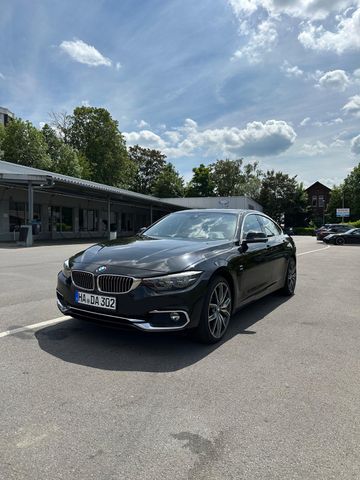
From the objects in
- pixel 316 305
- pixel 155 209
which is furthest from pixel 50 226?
pixel 316 305

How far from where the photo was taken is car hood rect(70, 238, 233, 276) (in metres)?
4.16

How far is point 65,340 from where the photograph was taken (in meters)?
4.55

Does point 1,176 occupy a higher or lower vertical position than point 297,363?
higher

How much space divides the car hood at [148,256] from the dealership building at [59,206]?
1639cm

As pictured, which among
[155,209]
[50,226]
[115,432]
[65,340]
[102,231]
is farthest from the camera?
[155,209]

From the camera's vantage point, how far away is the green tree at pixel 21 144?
4134 cm

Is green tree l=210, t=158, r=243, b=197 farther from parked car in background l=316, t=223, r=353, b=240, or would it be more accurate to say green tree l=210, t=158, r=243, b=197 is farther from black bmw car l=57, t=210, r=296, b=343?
black bmw car l=57, t=210, r=296, b=343

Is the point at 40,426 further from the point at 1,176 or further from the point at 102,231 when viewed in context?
the point at 102,231

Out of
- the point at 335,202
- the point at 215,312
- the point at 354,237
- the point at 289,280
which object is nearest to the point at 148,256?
the point at 215,312

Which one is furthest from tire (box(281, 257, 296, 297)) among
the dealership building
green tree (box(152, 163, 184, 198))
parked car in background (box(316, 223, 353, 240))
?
green tree (box(152, 163, 184, 198))

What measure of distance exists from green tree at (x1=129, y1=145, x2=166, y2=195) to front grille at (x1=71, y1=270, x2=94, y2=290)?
76828 millimetres

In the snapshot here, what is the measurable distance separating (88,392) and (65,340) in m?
1.40

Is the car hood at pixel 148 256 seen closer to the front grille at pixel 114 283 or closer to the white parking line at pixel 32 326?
the front grille at pixel 114 283

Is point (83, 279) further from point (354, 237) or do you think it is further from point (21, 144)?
point (21, 144)
